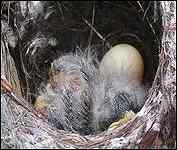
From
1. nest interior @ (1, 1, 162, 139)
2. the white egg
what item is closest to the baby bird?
the white egg

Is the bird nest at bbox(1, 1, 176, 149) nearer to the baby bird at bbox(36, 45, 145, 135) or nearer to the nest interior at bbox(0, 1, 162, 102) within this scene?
the nest interior at bbox(0, 1, 162, 102)

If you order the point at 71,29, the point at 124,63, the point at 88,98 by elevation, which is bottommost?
the point at 88,98

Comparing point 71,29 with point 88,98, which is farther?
point 71,29

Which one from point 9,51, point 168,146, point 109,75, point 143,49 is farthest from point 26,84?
point 168,146

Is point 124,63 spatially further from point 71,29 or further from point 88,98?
point 71,29

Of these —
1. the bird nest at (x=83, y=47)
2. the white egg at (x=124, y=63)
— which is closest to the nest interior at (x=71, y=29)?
the bird nest at (x=83, y=47)

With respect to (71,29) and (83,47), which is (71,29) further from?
(83,47)

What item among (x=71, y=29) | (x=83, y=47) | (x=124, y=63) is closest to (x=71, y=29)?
(x=71, y=29)

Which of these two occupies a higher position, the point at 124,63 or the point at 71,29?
the point at 71,29
